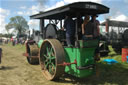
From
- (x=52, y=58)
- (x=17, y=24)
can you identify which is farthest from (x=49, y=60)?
(x=17, y=24)

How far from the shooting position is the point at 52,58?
3906 millimetres

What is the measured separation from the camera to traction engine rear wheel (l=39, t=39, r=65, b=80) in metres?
3.48

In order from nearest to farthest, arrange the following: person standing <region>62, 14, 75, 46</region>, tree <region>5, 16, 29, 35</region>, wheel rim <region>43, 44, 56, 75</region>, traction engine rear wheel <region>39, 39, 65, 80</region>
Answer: traction engine rear wheel <region>39, 39, 65, 80</region> → person standing <region>62, 14, 75, 46</region> → wheel rim <region>43, 44, 56, 75</region> → tree <region>5, 16, 29, 35</region>

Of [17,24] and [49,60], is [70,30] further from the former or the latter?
[17,24]

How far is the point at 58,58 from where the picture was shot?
11.3ft

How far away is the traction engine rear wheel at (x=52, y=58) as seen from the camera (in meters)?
3.48

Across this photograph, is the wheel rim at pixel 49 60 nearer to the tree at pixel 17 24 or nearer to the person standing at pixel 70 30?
the person standing at pixel 70 30

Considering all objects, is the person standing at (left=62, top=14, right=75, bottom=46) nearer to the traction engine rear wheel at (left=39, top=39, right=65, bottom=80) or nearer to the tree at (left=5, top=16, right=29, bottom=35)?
the traction engine rear wheel at (left=39, top=39, right=65, bottom=80)

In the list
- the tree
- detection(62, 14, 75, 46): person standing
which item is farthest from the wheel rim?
the tree

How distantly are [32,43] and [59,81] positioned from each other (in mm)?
2915

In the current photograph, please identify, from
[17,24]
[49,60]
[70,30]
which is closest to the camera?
[70,30]

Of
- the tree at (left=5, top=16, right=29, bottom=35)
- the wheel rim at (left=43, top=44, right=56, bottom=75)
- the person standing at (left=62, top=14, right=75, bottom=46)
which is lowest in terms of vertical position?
the wheel rim at (left=43, top=44, right=56, bottom=75)

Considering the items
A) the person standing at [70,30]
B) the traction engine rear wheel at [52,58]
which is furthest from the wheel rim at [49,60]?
the person standing at [70,30]

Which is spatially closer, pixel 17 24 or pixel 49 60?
pixel 49 60
